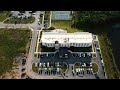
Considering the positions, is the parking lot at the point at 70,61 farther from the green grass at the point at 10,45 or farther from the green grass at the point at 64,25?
the green grass at the point at 64,25

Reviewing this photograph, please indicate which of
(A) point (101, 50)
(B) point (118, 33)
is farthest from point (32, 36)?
(B) point (118, 33)

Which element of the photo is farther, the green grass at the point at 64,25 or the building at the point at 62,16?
the building at the point at 62,16

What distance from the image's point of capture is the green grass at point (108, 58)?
12905 millimetres

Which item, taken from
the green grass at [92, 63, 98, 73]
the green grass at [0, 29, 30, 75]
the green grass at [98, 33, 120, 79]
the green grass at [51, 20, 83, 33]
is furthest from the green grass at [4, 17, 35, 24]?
the green grass at [92, 63, 98, 73]

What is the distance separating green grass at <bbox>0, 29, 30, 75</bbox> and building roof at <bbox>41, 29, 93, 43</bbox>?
134cm

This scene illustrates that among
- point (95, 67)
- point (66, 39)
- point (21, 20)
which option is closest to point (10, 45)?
point (21, 20)

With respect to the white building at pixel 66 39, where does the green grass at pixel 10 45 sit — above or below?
below

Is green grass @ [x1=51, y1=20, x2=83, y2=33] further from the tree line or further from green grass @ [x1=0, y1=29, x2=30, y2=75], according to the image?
green grass @ [x1=0, y1=29, x2=30, y2=75]

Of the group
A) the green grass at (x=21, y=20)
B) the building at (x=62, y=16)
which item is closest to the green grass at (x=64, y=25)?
the building at (x=62, y=16)

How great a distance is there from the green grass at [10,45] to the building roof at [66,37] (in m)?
1.34

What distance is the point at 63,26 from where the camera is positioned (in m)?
16.3

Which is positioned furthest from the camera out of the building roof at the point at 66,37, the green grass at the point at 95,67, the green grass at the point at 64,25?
the green grass at the point at 64,25
